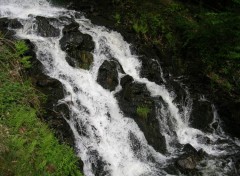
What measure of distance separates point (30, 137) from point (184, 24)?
703 centimetres

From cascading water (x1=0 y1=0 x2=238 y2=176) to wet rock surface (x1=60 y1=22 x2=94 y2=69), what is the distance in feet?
0.56

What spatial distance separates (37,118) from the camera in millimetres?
6883

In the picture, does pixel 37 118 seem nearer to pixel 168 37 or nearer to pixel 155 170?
pixel 155 170

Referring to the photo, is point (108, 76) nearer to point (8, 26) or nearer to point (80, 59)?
point (80, 59)

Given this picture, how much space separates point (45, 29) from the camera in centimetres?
995

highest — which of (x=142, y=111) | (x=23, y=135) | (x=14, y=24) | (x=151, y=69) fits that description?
(x=14, y=24)

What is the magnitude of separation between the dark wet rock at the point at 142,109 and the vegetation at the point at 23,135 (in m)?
2.39

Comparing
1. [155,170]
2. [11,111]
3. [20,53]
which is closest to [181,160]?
[155,170]

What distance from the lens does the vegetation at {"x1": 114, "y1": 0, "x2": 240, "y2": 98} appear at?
9992 millimetres

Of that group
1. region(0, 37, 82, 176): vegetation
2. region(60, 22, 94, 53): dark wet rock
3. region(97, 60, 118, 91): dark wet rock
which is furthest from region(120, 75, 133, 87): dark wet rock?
region(0, 37, 82, 176): vegetation

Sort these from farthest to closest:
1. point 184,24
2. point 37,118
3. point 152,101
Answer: point 184,24 → point 152,101 → point 37,118

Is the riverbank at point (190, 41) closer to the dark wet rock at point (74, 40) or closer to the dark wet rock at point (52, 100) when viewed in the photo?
the dark wet rock at point (74, 40)

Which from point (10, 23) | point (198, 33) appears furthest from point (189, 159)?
point (10, 23)

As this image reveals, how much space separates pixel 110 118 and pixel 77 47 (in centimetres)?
254
